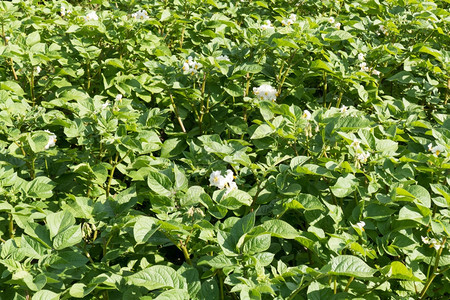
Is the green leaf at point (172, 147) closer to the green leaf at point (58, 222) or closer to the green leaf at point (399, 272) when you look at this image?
the green leaf at point (58, 222)

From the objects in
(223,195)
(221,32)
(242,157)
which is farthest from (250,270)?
(221,32)

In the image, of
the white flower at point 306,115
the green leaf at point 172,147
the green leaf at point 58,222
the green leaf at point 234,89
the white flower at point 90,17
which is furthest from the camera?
the white flower at point 90,17

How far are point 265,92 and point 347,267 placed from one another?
1.34 meters

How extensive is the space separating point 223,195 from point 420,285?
2.60 feet

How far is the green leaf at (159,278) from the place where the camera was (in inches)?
56.7

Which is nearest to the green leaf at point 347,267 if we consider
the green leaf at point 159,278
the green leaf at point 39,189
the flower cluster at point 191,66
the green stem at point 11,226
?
the green leaf at point 159,278

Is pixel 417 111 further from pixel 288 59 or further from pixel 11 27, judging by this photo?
pixel 11 27

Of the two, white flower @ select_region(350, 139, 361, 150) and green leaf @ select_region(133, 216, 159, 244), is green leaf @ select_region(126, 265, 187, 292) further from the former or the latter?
white flower @ select_region(350, 139, 361, 150)

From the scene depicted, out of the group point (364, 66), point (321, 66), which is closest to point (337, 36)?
point (364, 66)

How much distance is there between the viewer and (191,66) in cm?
254

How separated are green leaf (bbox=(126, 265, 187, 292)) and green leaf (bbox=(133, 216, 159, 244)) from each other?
0.10 m

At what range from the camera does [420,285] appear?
5.81 feet

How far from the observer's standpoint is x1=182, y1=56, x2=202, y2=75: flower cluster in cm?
250

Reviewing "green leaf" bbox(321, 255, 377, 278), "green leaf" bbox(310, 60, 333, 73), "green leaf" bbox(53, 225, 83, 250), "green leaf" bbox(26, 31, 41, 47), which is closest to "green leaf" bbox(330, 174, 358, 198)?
"green leaf" bbox(321, 255, 377, 278)
